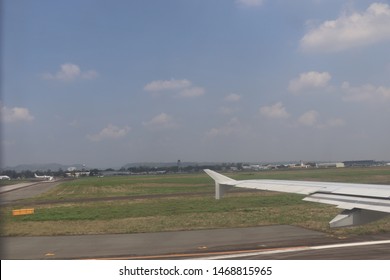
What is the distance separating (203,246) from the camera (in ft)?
36.3

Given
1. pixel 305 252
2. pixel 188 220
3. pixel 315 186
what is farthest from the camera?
pixel 188 220

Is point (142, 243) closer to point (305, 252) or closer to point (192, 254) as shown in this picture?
point (192, 254)

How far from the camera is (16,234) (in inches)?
559

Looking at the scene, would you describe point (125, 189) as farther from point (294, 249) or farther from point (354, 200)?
point (354, 200)

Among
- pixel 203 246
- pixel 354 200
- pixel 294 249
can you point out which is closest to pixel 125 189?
pixel 203 246

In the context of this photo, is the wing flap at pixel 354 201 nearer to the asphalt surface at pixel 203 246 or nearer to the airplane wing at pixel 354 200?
the airplane wing at pixel 354 200

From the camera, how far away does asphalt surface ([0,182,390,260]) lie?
984cm

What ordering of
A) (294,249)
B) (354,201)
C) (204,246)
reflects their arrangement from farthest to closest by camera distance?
(204,246), (294,249), (354,201)

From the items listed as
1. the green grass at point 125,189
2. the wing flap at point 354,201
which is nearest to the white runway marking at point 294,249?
the wing flap at point 354,201

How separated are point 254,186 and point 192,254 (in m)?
2.56

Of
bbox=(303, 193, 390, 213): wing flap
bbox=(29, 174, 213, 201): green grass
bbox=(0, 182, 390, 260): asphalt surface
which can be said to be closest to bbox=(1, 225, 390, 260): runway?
bbox=(0, 182, 390, 260): asphalt surface

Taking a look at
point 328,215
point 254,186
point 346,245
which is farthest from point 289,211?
point 254,186

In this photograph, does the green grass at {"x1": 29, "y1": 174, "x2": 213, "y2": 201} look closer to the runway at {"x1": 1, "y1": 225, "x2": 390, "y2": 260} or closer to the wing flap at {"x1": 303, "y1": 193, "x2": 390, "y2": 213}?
the runway at {"x1": 1, "y1": 225, "x2": 390, "y2": 260}
